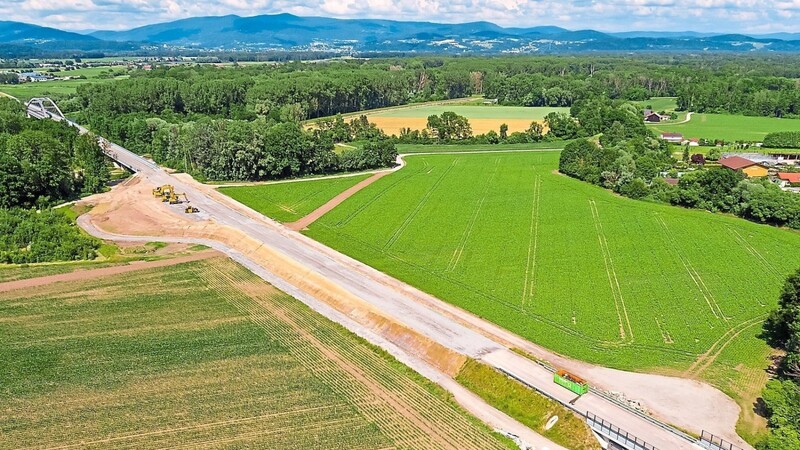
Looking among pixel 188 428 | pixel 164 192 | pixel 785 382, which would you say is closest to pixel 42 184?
pixel 164 192

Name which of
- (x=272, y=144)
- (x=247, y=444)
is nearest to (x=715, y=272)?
(x=247, y=444)

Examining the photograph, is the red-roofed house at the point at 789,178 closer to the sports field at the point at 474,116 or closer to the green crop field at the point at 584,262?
the green crop field at the point at 584,262

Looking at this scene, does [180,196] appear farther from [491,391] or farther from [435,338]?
[491,391]

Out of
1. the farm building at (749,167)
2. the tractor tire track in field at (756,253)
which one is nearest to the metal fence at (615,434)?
the tractor tire track in field at (756,253)

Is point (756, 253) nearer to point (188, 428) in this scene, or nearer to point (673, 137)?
point (188, 428)

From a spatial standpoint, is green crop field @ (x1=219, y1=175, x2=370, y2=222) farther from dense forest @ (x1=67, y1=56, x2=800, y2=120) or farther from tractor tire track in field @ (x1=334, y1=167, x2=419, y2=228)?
dense forest @ (x1=67, y1=56, x2=800, y2=120)
